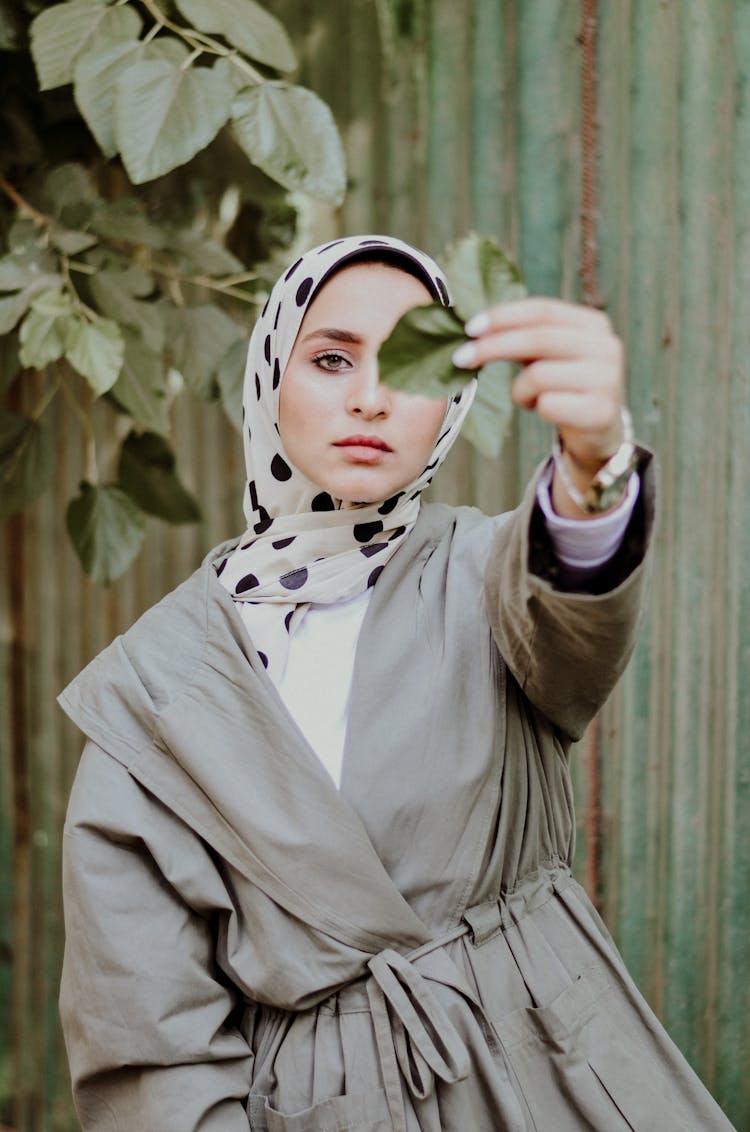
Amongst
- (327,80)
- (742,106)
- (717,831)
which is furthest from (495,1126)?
(327,80)

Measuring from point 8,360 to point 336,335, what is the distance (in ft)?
4.70

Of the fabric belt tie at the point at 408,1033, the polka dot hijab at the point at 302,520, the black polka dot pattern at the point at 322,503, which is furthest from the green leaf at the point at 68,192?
the fabric belt tie at the point at 408,1033

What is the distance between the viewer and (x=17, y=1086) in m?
3.10

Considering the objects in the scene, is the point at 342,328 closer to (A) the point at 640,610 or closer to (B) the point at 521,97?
(A) the point at 640,610

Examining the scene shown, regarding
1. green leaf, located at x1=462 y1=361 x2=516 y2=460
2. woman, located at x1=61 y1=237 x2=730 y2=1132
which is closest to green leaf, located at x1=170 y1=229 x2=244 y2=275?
green leaf, located at x1=462 y1=361 x2=516 y2=460

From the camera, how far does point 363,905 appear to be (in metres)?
1.33

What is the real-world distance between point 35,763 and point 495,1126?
2056 millimetres

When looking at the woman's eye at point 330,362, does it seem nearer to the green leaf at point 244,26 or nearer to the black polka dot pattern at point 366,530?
the black polka dot pattern at point 366,530

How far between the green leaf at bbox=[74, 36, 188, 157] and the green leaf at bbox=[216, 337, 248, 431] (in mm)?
472

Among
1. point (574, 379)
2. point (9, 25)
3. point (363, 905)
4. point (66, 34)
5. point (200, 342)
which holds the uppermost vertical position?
point (9, 25)

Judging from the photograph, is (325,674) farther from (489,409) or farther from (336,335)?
(489,409)

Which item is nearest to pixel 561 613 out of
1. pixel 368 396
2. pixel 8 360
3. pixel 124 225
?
pixel 368 396

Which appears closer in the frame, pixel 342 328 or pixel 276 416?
pixel 342 328

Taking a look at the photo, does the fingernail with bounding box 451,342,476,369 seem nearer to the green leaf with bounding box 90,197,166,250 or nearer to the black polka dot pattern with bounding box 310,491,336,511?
the black polka dot pattern with bounding box 310,491,336,511
